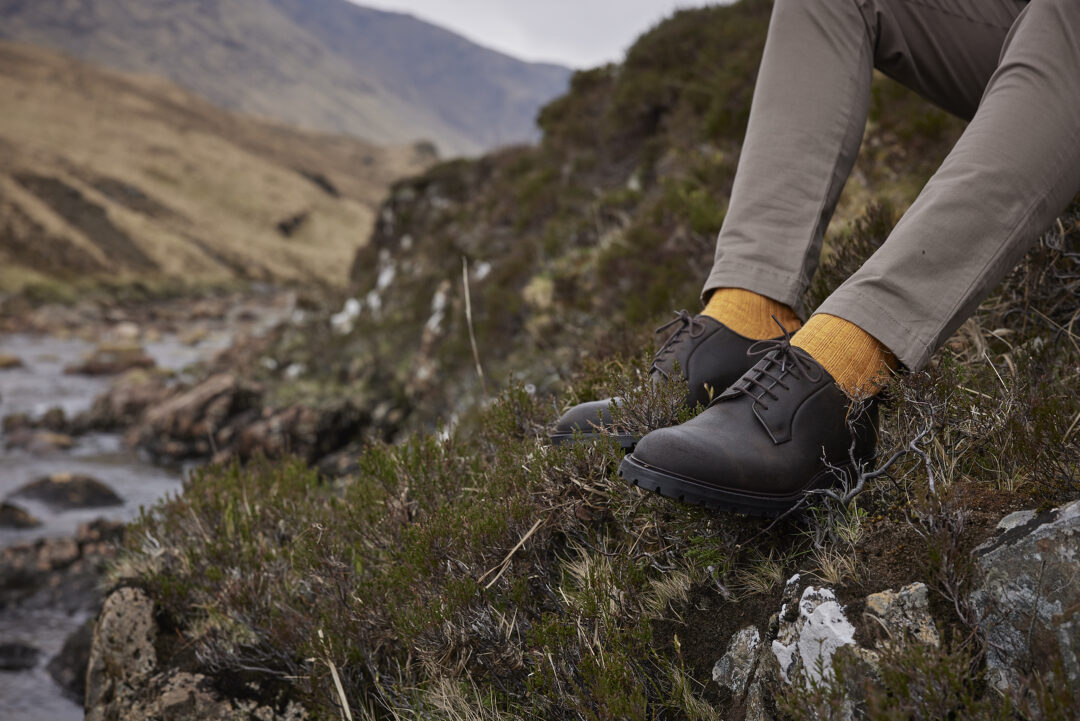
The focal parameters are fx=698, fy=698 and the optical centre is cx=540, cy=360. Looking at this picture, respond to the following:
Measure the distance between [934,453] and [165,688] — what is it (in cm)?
224

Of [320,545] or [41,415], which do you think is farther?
[41,415]

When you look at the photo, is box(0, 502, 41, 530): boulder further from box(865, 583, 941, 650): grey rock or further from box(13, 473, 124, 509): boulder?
box(865, 583, 941, 650): grey rock

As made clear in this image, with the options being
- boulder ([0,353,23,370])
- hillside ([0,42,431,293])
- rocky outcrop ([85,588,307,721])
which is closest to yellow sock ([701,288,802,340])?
rocky outcrop ([85,588,307,721])

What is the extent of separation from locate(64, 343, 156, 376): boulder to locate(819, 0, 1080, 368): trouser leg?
666 inches

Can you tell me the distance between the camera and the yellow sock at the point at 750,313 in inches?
69.9

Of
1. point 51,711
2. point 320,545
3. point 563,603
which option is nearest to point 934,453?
point 563,603

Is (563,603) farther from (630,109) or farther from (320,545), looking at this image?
(630,109)

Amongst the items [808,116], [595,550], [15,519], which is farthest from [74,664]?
[808,116]

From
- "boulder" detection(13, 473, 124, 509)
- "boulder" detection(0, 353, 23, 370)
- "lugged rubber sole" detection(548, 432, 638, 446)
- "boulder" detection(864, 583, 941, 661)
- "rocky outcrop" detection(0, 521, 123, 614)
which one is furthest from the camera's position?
"boulder" detection(0, 353, 23, 370)

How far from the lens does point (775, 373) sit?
1.48 metres

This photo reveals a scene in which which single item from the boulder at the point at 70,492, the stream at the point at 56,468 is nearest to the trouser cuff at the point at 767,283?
the stream at the point at 56,468

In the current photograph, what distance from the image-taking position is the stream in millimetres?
4520

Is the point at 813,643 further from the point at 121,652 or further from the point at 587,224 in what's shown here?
the point at 587,224

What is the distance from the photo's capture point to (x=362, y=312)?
40.9 ft
